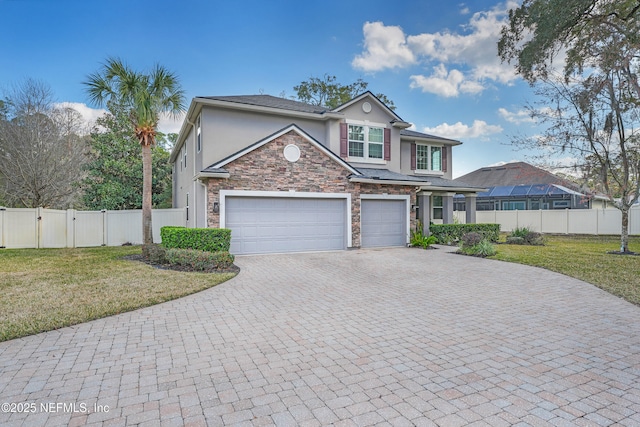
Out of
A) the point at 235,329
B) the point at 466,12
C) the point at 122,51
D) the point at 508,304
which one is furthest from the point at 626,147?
the point at 122,51

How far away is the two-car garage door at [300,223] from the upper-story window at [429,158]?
196 inches

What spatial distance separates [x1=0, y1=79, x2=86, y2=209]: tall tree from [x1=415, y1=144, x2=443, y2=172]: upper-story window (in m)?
20.9

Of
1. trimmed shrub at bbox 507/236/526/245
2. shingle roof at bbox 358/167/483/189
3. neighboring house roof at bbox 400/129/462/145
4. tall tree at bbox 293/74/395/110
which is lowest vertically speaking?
trimmed shrub at bbox 507/236/526/245

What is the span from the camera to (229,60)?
1619cm

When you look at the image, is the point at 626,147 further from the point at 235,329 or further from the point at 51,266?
the point at 51,266

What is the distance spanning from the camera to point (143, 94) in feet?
39.8

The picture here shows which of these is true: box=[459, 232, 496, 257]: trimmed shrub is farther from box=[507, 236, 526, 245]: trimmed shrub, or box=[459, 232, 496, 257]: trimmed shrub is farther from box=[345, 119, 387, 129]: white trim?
box=[345, 119, 387, 129]: white trim

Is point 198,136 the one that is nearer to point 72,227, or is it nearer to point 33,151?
point 72,227

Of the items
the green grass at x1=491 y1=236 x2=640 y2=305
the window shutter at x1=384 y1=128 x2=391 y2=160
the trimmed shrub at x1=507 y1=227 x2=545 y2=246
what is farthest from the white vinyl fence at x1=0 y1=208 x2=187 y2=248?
the trimmed shrub at x1=507 y1=227 x2=545 y2=246

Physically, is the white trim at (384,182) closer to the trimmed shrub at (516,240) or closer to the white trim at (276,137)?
the white trim at (276,137)

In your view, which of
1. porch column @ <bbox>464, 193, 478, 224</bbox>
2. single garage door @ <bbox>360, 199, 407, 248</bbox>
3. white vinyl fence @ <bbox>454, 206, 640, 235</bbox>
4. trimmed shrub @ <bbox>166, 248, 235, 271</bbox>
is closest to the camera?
trimmed shrub @ <bbox>166, 248, 235, 271</bbox>

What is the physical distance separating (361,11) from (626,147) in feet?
41.3

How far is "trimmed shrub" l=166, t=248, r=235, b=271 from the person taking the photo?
30.8 ft

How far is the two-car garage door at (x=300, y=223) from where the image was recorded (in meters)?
12.3
